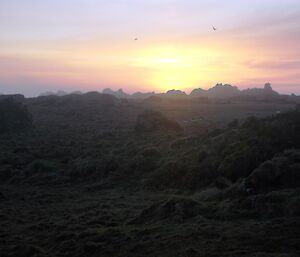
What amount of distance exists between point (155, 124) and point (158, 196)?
32837 millimetres

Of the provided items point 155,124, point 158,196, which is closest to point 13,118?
point 155,124

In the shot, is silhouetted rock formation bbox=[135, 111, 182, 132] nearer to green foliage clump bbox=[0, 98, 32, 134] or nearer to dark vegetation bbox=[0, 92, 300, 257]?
dark vegetation bbox=[0, 92, 300, 257]

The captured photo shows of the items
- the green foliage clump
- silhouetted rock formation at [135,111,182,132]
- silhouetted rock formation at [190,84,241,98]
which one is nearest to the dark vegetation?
silhouetted rock formation at [135,111,182,132]

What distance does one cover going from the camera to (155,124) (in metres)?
57.0

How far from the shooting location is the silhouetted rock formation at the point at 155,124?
55594mm

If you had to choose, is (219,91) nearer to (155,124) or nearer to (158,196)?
(155,124)

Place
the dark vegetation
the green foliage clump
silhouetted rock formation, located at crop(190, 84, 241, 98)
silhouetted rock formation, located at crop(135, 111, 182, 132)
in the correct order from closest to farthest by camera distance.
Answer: the dark vegetation, silhouetted rock formation, located at crop(135, 111, 182, 132), the green foliage clump, silhouetted rock formation, located at crop(190, 84, 241, 98)

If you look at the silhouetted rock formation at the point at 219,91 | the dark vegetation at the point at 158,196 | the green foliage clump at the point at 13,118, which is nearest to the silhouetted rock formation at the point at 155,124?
the dark vegetation at the point at 158,196

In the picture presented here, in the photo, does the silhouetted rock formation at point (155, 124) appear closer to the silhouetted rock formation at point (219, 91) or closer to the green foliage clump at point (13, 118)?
the green foliage clump at point (13, 118)

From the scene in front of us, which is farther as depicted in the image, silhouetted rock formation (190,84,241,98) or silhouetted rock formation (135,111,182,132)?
silhouetted rock formation (190,84,241,98)

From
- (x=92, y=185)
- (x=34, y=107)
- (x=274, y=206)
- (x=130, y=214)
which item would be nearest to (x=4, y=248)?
(x=130, y=214)

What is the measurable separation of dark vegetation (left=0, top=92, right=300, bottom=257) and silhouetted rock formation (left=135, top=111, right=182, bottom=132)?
22.2 feet

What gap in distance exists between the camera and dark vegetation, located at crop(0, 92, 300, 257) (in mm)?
14562

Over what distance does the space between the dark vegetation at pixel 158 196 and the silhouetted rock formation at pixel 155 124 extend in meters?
6.77
